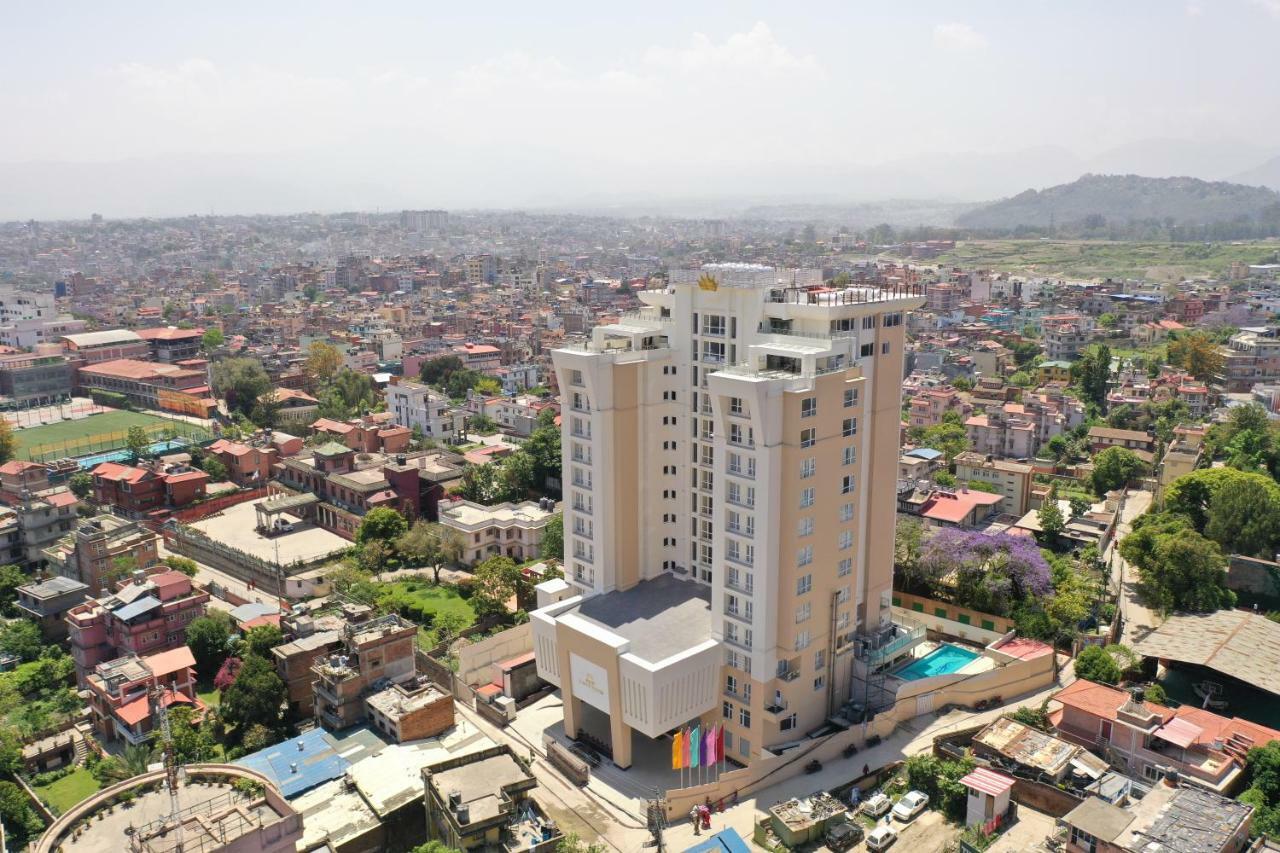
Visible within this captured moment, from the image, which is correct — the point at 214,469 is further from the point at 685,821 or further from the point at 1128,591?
the point at 1128,591

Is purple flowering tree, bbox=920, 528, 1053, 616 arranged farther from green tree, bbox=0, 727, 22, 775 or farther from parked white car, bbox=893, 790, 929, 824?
green tree, bbox=0, 727, 22, 775

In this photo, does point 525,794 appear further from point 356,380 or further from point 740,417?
point 356,380

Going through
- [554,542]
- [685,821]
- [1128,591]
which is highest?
[554,542]

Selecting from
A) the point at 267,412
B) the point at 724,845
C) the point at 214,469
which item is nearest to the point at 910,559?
the point at 724,845

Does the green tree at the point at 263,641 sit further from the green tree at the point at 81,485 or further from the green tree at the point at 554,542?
the green tree at the point at 81,485

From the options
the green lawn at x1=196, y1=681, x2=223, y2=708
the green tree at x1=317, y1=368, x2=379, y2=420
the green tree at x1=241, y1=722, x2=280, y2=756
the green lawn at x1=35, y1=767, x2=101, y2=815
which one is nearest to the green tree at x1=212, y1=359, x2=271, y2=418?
the green tree at x1=317, y1=368, x2=379, y2=420

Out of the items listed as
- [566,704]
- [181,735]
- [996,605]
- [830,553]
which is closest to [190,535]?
[181,735]
